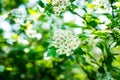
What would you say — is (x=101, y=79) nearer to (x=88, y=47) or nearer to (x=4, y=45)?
(x=88, y=47)

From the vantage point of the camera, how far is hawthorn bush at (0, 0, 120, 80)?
1.81m

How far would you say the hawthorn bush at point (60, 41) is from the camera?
1.81 meters

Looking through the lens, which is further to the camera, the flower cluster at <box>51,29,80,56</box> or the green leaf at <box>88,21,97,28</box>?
the green leaf at <box>88,21,97,28</box>

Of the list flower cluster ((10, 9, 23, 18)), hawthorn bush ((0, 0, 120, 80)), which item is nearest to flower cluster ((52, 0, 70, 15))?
hawthorn bush ((0, 0, 120, 80))

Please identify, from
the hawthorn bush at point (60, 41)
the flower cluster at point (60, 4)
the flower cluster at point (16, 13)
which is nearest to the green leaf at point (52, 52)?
the hawthorn bush at point (60, 41)

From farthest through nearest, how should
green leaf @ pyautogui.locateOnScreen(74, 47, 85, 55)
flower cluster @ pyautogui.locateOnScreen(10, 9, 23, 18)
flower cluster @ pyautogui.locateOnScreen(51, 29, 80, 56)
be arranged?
1. flower cluster @ pyautogui.locateOnScreen(10, 9, 23, 18)
2. green leaf @ pyautogui.locateOnScreen(74, 47, 85, 55)
3. flower cluster @ pyautogui.locateOnScreen(51, 29, 80, 56)

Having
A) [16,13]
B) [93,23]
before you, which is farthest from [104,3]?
[16,13]

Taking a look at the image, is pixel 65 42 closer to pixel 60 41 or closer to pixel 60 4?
pixel 60 41

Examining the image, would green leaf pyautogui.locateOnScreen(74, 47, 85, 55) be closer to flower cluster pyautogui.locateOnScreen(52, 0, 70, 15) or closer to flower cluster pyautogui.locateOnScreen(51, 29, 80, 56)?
flower cluster pyautogui.locateOnScreen(51, 29, 80, 56)

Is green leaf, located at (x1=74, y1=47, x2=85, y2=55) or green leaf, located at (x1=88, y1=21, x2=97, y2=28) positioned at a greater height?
green leaf, located at (x1=88, y1=21, x2=97, y2=28)

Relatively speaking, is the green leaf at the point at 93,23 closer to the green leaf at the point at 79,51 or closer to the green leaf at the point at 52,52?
the green leaf at the point at 79,51

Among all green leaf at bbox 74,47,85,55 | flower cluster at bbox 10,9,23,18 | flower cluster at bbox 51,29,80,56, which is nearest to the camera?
flower cluster at bbox 51,29,80,56

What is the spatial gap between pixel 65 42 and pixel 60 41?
0.10 ft

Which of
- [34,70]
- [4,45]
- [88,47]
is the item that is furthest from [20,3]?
[88,47]
